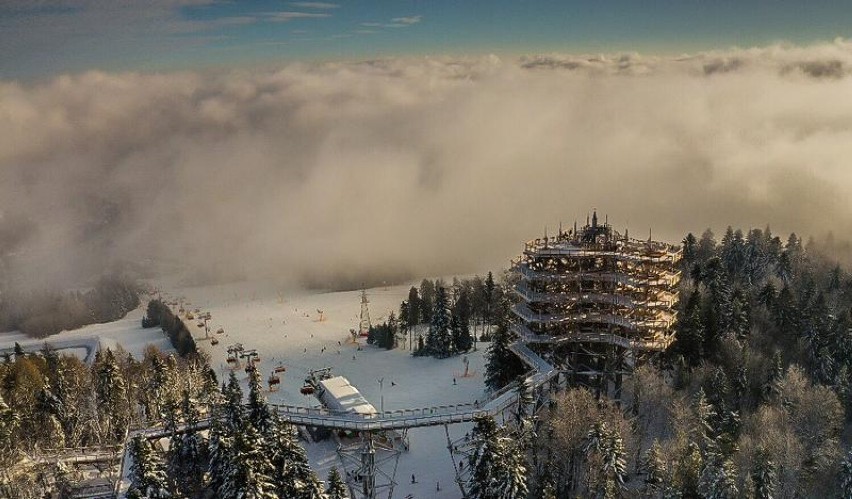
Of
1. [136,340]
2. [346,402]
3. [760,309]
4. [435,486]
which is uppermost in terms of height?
[760,309]

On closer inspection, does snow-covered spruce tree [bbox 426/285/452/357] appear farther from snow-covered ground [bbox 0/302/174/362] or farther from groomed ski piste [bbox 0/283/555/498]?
snow-covered ground [bbox 0/302/174/362]

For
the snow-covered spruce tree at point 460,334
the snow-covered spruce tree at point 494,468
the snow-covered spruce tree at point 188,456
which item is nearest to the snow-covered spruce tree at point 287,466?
the snow-covered spruce tree at point 188,456

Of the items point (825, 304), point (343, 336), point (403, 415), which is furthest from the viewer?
point (343, 336)

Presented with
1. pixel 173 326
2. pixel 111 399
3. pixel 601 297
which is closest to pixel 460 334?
pixel 601 297

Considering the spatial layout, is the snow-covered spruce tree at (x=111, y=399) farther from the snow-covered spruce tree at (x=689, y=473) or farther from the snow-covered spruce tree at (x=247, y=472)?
the snow-covered spruce tree at (x=689, y=473)

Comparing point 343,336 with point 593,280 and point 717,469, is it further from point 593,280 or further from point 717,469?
point 717,469

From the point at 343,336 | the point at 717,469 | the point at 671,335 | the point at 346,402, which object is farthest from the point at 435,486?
the point at 343,336

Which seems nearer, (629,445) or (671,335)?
(629,445)
